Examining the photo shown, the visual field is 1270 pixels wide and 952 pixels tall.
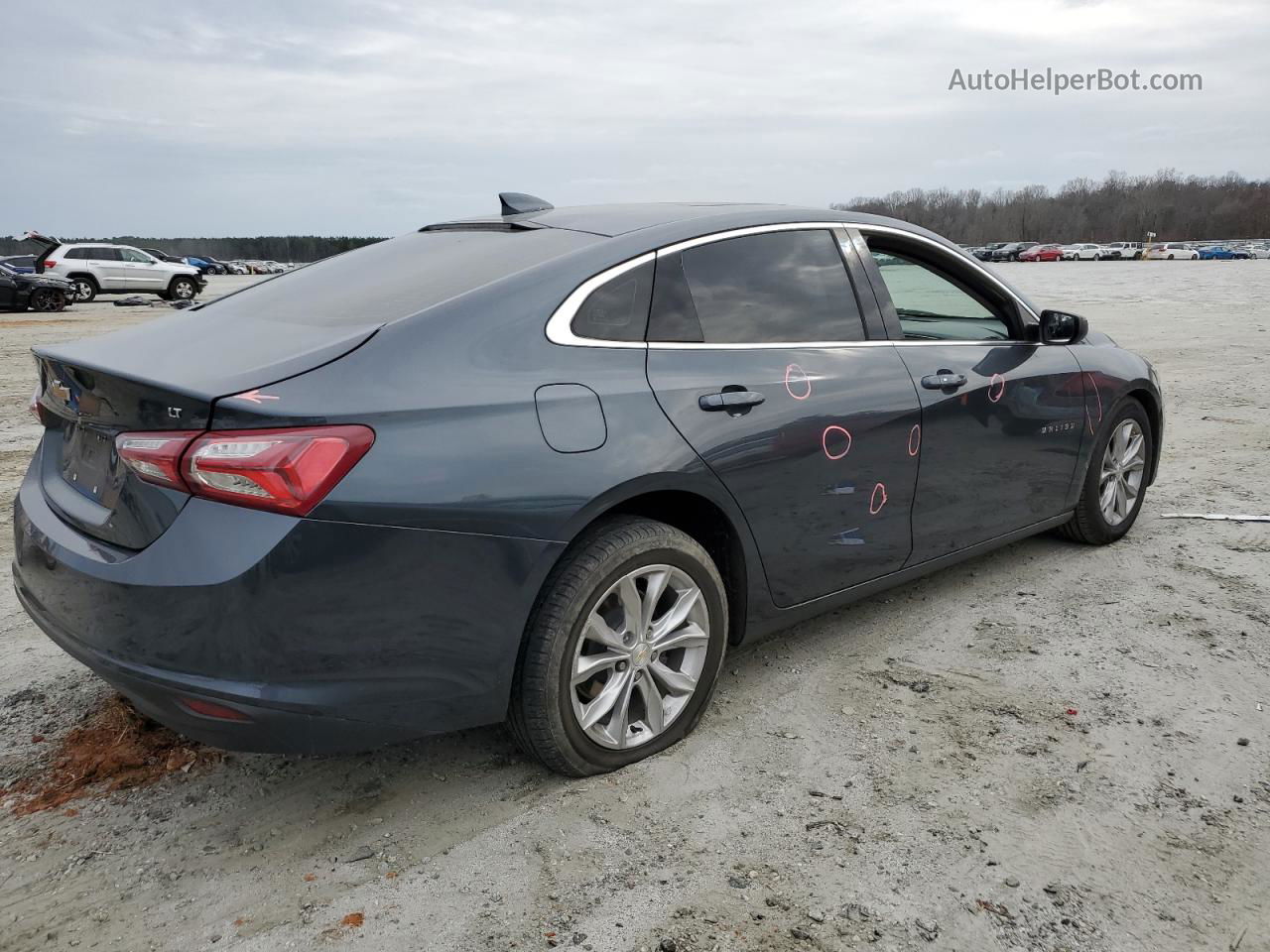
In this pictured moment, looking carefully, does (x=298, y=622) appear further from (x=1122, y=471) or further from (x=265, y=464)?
(x=1122, y=471)

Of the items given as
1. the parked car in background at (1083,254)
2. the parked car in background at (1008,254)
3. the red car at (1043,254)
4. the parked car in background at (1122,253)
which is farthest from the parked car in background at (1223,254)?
the parked car in background at (1008,254)

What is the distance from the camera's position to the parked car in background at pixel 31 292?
74.3 ft

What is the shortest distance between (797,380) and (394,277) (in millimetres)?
1311

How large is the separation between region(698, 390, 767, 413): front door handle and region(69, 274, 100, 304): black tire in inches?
1131

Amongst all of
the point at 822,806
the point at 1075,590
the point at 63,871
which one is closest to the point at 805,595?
the point at 822,806

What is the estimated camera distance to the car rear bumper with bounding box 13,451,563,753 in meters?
2.29

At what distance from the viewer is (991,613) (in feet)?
13.7

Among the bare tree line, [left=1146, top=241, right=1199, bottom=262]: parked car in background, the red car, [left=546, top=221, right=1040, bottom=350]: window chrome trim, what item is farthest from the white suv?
the bare tree line

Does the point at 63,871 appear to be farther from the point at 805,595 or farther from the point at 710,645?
the point at 805,595

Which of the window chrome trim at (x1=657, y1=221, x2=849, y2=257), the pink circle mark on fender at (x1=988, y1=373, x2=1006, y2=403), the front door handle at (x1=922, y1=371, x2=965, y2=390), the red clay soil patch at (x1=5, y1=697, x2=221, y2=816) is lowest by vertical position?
the red clay soil patch at (x1=5, y1=697, x2=221, y2=816)

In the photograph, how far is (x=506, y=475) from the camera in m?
2.54

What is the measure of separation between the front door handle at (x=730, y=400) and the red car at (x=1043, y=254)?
85.9m

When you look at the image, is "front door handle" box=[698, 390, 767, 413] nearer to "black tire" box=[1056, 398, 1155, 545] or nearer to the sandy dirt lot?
the sandy dirt lot

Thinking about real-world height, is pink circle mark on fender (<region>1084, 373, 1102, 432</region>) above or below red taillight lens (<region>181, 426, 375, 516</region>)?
below
